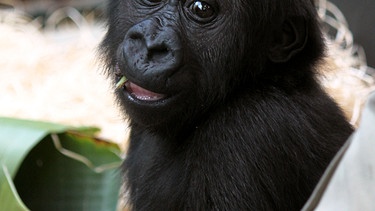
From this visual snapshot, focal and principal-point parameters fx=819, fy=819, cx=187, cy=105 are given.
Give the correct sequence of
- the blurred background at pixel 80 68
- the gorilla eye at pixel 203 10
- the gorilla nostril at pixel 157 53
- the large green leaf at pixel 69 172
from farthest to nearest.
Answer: the blurred background at pixel 80 68, the large green leaf at pixel 69 172, the gorilla eye at pixel 203 10, the gorilla nostril at pixel 157 53

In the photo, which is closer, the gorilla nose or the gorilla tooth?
the gorilla nose

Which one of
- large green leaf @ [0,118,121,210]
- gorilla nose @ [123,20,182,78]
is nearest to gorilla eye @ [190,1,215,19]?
gorilla nose @ [123,20,182,78]

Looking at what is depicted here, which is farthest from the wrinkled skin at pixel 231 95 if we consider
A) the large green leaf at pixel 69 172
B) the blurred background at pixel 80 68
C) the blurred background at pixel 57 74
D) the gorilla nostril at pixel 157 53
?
the blurred background at pixel 80 68

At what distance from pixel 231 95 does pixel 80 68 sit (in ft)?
6.74

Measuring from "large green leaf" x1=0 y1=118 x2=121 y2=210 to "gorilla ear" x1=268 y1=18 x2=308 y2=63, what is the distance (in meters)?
0.96

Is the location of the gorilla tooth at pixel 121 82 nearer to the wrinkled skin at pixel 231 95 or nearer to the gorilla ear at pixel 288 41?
the wrinkled skin at pixel 231 95

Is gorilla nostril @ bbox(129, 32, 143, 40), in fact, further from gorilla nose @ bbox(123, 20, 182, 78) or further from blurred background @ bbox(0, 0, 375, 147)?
blurred background @ bbox(0, 0, 375, 147)

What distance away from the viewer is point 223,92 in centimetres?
241

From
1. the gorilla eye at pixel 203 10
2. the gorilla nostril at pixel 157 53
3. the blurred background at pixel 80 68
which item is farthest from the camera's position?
the blurred background at pixel 80 68

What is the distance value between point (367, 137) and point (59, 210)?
1.83 meters

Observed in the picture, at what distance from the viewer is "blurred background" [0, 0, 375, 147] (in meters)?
3.83

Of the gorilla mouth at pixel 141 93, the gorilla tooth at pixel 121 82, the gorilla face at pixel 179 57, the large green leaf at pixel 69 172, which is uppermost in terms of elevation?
the gorilla face at pixel 179 57

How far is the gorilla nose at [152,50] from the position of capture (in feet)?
7.37

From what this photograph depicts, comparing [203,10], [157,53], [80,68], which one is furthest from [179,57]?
[80,68]
